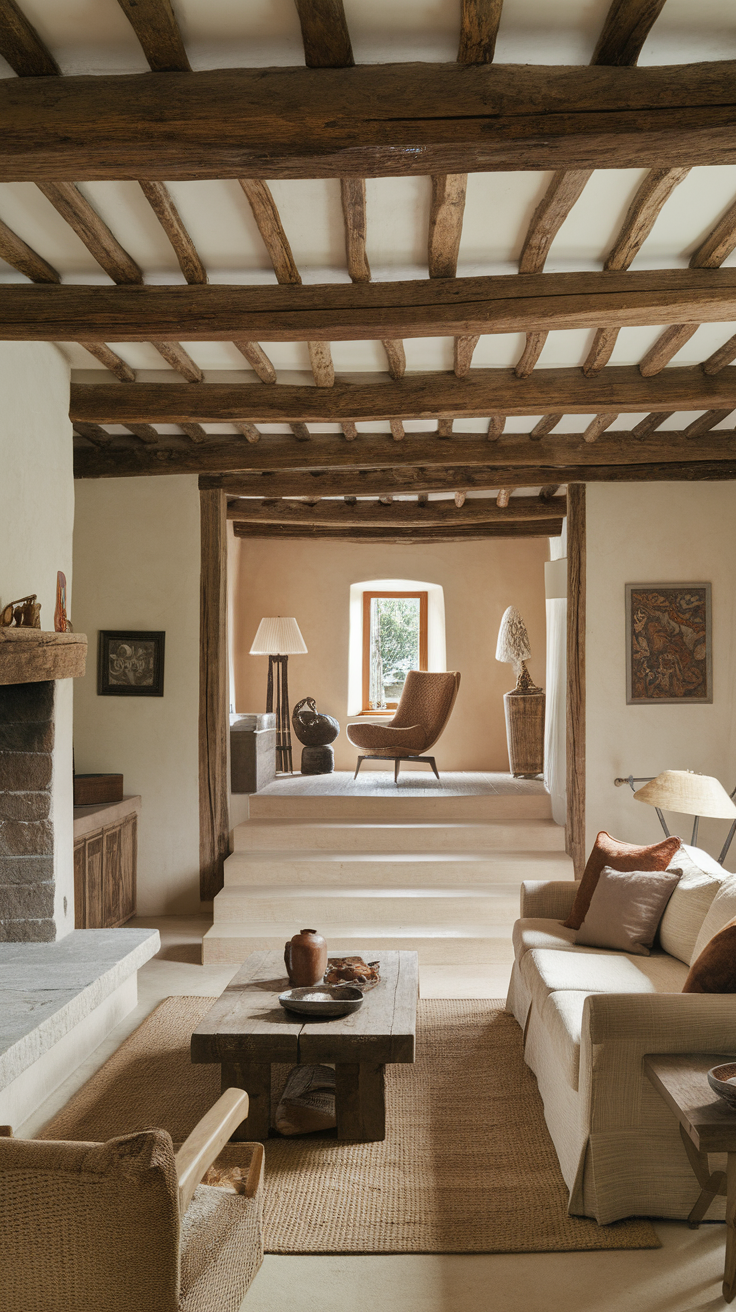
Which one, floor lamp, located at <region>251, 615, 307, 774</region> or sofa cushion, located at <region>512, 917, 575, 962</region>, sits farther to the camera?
floor lamp, located at <region>251, 615, 307, 774</region>

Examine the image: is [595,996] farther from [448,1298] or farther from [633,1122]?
[448,1298]

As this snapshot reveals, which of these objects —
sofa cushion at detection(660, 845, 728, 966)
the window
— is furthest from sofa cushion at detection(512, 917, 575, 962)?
the window

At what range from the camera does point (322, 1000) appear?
3.32 meters

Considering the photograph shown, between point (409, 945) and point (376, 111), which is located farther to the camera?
point (409, 945)

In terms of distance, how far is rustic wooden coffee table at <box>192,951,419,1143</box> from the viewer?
3092mm

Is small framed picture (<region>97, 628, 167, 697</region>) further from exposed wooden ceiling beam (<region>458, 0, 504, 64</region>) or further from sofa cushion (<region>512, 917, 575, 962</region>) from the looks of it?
exposed wooden ceiling beam (<region>458, 0, 504, 64</region>)

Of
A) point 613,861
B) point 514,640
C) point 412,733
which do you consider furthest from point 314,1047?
point 514,640

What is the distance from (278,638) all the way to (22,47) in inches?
237

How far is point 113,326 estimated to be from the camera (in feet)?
11.6

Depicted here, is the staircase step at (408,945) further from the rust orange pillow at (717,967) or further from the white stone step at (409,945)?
the rust orange pillow at (717,967)

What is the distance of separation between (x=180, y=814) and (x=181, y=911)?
2.03ft

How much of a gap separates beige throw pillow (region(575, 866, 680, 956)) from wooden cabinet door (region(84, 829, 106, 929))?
271cm

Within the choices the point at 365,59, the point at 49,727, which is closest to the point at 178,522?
the point at 49,727

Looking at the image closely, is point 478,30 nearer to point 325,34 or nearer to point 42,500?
point 325,34
